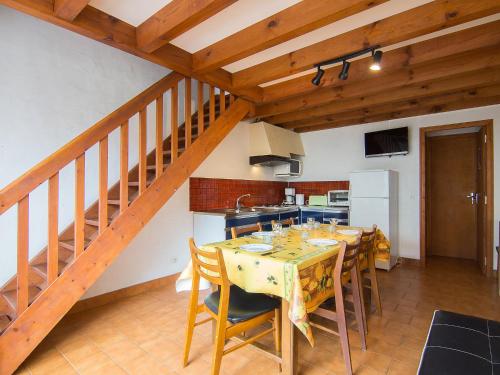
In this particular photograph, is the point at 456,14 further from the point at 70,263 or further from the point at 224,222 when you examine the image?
the point at 70,263

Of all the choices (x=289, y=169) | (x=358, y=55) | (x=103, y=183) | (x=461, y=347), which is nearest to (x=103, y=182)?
(x=103, y=183)

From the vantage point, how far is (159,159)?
2660 mm

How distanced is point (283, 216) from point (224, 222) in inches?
51.1

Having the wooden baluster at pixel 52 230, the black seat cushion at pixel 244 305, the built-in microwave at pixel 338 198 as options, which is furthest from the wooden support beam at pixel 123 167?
the built-in microwave at pixel 338 198

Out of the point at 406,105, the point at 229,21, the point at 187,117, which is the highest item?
the point at 229,21

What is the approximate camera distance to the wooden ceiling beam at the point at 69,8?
1.84 m

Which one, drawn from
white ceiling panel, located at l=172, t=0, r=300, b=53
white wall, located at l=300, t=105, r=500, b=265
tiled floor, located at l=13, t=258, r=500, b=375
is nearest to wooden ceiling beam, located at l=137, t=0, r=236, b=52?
white ceiling panel, located at l=172, t=0, r=300, b=53

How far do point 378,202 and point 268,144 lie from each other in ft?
6.11

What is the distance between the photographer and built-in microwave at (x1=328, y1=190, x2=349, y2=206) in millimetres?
4609

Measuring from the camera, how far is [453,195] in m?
4.79

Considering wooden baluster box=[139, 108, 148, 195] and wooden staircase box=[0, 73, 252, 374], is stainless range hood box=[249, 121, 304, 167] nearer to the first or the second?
wooden staircase box=[0, 73, 252, 374]

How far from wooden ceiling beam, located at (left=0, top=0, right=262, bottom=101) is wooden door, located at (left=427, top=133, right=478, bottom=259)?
13.4ft

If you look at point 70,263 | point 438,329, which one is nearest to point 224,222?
point 70,263

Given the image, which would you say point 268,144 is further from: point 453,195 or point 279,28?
point 453,195
